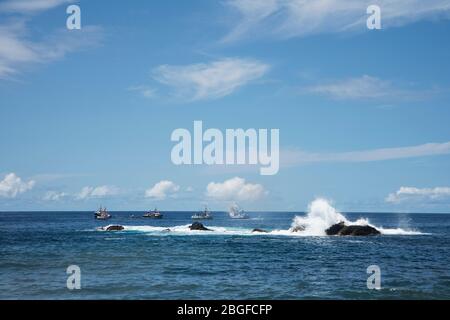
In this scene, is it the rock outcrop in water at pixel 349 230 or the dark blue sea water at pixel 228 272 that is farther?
the rock outcrop in water at pixel 349 230

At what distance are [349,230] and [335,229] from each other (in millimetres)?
2418

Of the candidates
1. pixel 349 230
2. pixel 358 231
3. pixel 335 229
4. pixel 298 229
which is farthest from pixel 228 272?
pixel 298 229

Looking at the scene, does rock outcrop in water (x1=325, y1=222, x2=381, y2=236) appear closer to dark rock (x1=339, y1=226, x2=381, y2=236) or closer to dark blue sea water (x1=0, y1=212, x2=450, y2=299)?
dark rock (x1=339, y1=226, x2=381, y2=236)

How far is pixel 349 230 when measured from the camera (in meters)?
70.4

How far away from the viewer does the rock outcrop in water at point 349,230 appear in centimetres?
6988

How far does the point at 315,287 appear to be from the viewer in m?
28.2

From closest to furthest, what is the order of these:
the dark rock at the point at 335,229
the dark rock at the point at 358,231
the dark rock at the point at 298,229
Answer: the dark rock at the point at 358,231
the dark rock at the point at 335,229
the dark rock at the point at 298,229

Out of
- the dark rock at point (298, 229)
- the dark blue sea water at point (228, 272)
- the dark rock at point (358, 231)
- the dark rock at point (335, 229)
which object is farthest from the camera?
the dark rock at point (298, 229)

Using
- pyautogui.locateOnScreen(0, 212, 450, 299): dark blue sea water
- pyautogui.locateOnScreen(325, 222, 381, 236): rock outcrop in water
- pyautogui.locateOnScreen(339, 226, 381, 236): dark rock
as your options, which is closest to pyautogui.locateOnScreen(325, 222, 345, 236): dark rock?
pyautogui.locateOnScreen(325, 222, 381, 236): rock outcrop in water

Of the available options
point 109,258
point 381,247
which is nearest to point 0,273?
point 109,258

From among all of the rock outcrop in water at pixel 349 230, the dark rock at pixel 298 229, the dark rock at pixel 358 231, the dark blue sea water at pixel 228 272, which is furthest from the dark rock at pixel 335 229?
the dark blue sea water at pixel 228 272

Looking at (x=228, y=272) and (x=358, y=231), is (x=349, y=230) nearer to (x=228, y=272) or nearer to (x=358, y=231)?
(x=358, y=231)

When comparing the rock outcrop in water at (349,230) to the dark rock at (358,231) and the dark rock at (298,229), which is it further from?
the dark rock at (298,229)

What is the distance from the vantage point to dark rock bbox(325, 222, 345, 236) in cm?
7161
